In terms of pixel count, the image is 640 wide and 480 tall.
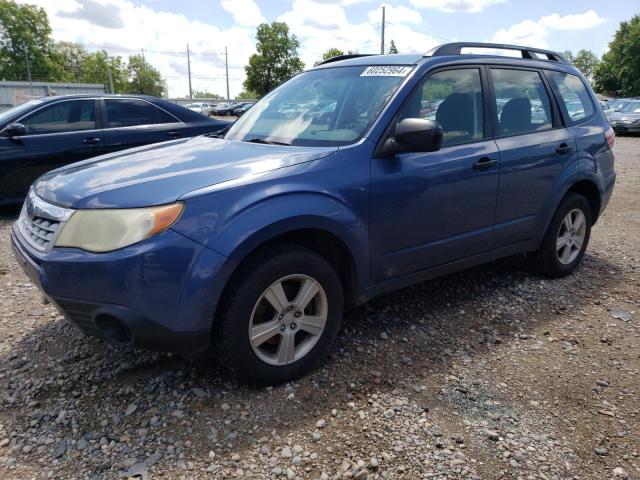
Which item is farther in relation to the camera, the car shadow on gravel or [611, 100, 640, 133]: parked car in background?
[611, 100, 640, 133]: parked car in background

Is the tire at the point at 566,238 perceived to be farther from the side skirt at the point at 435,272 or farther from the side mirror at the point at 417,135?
the side mirror at the point at 417,135

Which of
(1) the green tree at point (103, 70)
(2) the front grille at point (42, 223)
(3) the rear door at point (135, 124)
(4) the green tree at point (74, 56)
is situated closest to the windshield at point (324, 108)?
(2) the front grille at point (42, 223)

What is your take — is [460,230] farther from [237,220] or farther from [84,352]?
[84,352]

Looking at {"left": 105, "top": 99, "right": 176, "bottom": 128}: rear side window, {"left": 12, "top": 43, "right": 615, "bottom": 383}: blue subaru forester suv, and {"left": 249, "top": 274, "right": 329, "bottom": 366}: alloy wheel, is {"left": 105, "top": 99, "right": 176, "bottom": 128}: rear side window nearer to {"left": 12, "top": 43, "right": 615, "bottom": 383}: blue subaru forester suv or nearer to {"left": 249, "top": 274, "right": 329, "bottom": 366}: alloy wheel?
{"left": 12, "top": 43, "right": 615, "bottom": 383}: blue subaru forester suv

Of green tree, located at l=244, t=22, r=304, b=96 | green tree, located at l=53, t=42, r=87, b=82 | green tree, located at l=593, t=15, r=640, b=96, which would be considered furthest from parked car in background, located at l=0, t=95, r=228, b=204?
green tree, located at l=53, t=42, r=87, b=82

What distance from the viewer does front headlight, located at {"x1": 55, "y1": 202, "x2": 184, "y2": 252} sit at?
2.27m

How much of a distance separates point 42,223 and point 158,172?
0.64m

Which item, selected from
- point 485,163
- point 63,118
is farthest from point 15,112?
point 485,163

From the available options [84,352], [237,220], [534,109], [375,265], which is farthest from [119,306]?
[534,109]

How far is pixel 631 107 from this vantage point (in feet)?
67.8

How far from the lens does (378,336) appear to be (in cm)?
333

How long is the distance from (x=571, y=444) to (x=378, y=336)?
1.28 meters

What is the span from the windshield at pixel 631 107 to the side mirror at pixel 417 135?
2117cm

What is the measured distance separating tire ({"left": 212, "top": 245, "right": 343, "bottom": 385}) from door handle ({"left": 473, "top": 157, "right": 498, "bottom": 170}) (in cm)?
127
